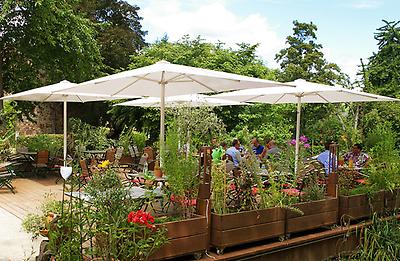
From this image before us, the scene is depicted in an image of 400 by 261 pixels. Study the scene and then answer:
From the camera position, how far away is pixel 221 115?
15.8 meters

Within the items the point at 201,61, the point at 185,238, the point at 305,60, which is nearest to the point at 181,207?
the point at 185,238

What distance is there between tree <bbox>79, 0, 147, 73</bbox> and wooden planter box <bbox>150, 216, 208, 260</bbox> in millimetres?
15091

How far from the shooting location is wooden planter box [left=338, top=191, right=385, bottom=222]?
221 inches

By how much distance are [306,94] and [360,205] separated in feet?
10.4

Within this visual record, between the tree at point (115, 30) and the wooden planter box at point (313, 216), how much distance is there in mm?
14415

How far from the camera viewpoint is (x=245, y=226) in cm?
448

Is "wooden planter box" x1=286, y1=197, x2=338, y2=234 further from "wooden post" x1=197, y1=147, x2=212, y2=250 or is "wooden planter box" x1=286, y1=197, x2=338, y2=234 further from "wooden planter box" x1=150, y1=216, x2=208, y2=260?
"wooden planter box" x1=150, y1=216, x2=208, y2=260

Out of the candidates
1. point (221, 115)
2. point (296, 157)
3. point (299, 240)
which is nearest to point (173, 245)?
point (299, 240)

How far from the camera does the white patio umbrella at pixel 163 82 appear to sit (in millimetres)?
5664

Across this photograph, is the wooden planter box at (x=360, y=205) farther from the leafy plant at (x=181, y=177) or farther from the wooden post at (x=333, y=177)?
the leafy plant at (x=181, y=177)

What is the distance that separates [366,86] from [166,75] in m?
10.9

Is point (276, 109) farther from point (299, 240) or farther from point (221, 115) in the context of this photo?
point (299, 240)

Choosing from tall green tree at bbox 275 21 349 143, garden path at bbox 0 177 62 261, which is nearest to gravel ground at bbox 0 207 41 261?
garden path at bbox 0 177 62 261

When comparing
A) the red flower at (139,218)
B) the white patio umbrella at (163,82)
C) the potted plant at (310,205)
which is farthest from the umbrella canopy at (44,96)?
the red flower at (139,218)
